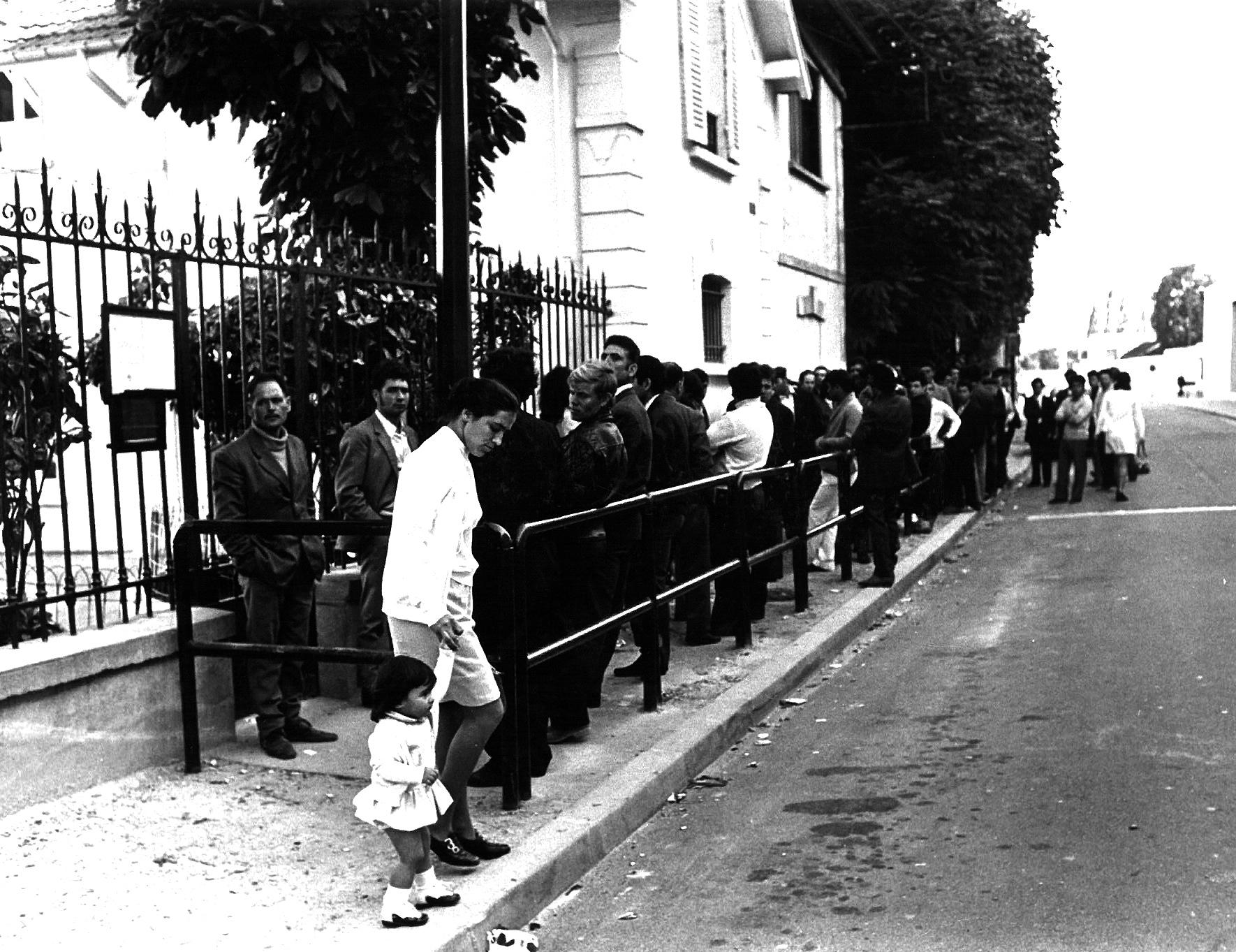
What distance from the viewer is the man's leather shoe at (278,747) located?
640cm

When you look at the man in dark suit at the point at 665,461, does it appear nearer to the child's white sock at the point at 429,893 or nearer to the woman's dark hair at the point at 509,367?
the woman's dark hair at the point at 509,367

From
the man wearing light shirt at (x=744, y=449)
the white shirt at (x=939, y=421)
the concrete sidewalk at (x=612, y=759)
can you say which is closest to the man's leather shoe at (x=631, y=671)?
the concrete sidewalk at (x=612, y=759)

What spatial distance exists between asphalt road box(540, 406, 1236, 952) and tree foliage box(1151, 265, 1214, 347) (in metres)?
125

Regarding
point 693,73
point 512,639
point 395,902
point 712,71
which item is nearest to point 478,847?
point 395,902

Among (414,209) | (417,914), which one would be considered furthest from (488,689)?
(414,209)

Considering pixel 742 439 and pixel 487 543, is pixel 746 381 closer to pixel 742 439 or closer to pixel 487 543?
pixel 742 439

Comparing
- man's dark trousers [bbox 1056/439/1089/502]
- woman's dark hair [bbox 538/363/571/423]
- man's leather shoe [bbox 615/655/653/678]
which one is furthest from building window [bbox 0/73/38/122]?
man's dark trousers [bbox 1056/439/1089/502]

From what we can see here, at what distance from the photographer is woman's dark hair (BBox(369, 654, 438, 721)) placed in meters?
4.33

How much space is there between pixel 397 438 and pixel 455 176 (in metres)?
1.30

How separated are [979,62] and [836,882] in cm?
2439

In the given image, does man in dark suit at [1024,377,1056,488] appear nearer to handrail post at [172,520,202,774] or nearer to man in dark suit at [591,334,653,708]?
man in dark suit at [591,334,653,708]

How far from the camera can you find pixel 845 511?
38.7 ft

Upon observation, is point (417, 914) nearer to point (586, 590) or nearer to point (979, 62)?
point (586, 590)

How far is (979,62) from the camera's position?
2688 cm
